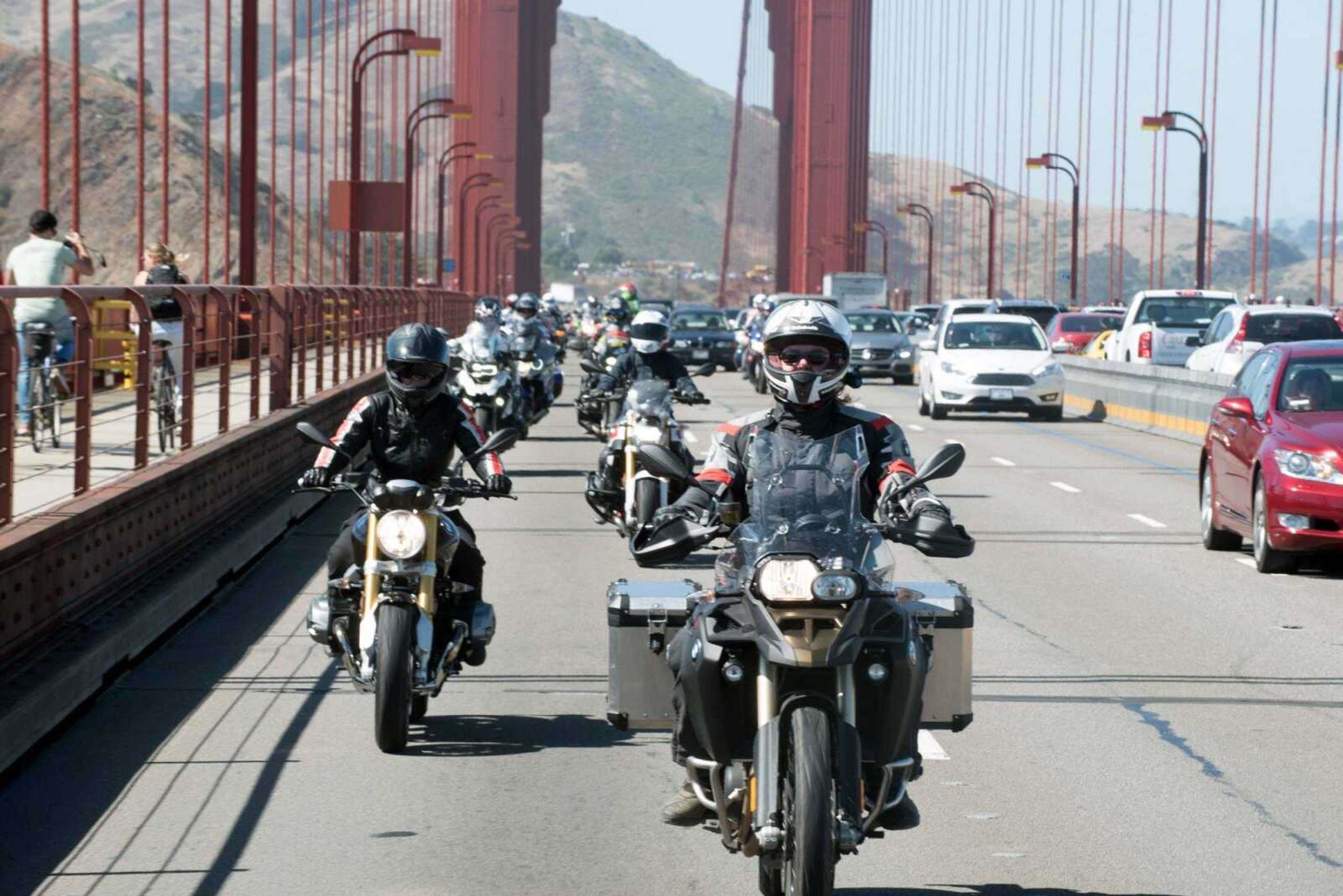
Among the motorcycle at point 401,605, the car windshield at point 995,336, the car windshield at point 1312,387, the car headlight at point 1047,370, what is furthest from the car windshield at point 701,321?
the motorcycle at point 401,605

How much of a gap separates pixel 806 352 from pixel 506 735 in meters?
3.01

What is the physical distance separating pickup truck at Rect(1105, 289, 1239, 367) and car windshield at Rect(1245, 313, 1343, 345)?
6.00 m

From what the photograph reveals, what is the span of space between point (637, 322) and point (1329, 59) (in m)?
47.3

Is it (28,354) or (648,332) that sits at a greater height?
(648,332)

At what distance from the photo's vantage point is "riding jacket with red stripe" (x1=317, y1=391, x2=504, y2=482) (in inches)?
364

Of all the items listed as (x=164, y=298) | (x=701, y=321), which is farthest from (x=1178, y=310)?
(x=164, y=298)

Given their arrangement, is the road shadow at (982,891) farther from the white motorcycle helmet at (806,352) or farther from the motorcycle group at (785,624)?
the white motorcycle helmet at (806,352)

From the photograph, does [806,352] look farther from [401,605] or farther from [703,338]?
[703,338]

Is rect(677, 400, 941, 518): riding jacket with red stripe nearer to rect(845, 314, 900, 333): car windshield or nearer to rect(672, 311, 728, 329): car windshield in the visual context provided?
rect(845, 314, 900, 333): car windshield

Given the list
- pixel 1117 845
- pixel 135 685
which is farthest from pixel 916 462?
pixel 1117 845

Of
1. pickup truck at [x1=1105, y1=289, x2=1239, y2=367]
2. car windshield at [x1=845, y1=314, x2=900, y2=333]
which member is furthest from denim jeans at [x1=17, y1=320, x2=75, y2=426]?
car windshield at [x1=845, y1=314, x2=900, y2=333]

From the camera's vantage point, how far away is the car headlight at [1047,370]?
34.4 metres

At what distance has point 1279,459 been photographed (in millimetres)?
14633

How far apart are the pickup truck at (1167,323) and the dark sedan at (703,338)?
18208 mm
